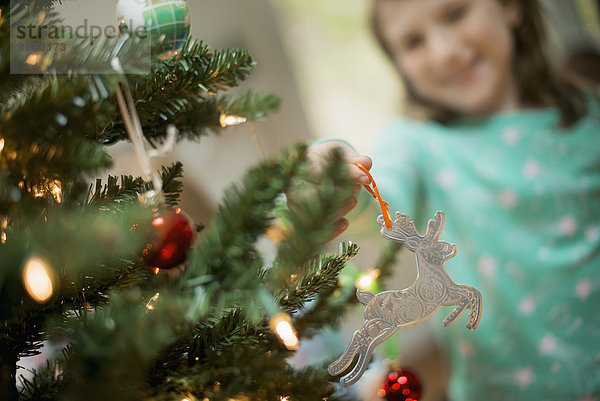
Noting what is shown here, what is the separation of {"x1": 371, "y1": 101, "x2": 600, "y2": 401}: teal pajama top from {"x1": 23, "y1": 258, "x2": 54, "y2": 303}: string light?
26.9 inches

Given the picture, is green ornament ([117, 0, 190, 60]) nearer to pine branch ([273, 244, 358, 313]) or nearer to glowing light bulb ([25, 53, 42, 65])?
glowing light bulb ([25, 53, 42, 65])

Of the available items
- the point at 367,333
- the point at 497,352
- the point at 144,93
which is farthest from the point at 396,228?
the point at 497,352

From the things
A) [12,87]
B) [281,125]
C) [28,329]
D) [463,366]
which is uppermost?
[12,87]

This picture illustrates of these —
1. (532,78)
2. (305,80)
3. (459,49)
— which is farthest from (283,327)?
(305,80)

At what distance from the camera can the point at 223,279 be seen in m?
0.36

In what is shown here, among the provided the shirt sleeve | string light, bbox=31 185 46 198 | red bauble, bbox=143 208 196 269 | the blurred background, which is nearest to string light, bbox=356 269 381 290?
red bauble, bbox=143 208 196 269

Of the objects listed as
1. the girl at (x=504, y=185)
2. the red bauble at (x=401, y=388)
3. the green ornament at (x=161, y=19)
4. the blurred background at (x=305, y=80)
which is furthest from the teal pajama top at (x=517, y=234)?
the green ornament at (x=161, y=19)

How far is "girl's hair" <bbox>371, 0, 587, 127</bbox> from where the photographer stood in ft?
3.40

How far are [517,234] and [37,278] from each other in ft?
2.93

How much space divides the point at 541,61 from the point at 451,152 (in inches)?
13.8

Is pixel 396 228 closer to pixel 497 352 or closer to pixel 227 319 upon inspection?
pixel 227 319

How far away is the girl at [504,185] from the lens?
873 mm

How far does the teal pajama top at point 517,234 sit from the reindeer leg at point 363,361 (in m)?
0.51

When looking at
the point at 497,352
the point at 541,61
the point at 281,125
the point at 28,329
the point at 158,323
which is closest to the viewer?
the point at 158,323
